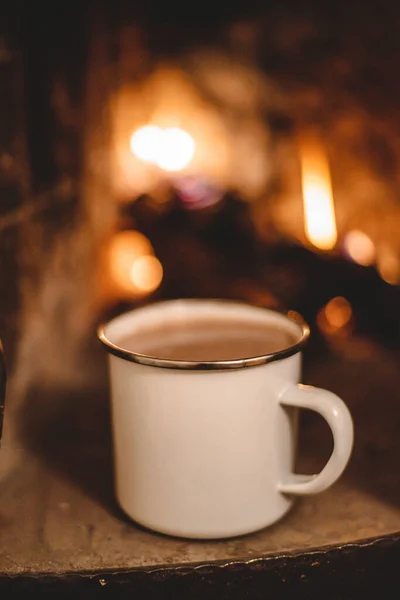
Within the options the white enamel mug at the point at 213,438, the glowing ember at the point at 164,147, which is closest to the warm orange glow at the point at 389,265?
the glowing ember at the point at 164,147

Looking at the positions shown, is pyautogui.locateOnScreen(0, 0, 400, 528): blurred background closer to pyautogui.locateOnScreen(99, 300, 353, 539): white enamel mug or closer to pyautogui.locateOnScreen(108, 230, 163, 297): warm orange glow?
pyautogui.locateOnScreen(108, 230, 163, 297): warm orange glow

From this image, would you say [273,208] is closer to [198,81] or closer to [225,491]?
[198,81]

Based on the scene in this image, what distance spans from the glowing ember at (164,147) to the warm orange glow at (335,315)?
26 centimetres

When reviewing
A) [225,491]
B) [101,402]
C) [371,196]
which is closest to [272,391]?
[225,491]

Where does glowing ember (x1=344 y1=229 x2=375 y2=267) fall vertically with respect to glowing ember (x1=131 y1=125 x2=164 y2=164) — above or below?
below

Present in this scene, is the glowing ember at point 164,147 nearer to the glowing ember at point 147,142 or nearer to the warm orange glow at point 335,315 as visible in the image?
the glowing ember at point 147,142

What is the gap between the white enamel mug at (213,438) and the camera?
1.80ft

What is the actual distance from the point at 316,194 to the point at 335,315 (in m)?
0.16

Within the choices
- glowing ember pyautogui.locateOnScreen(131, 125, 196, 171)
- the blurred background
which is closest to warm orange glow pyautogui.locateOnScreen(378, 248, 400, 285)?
the blurred background

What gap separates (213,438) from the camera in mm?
555

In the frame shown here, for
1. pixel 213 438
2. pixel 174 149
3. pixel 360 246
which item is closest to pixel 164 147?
pixel 174 149

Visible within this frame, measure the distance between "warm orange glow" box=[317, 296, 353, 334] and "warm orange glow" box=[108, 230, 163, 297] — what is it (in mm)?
216

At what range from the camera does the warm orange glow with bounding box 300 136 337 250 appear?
3.17 feet

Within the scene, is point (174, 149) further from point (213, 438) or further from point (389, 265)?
point (213, 438)
